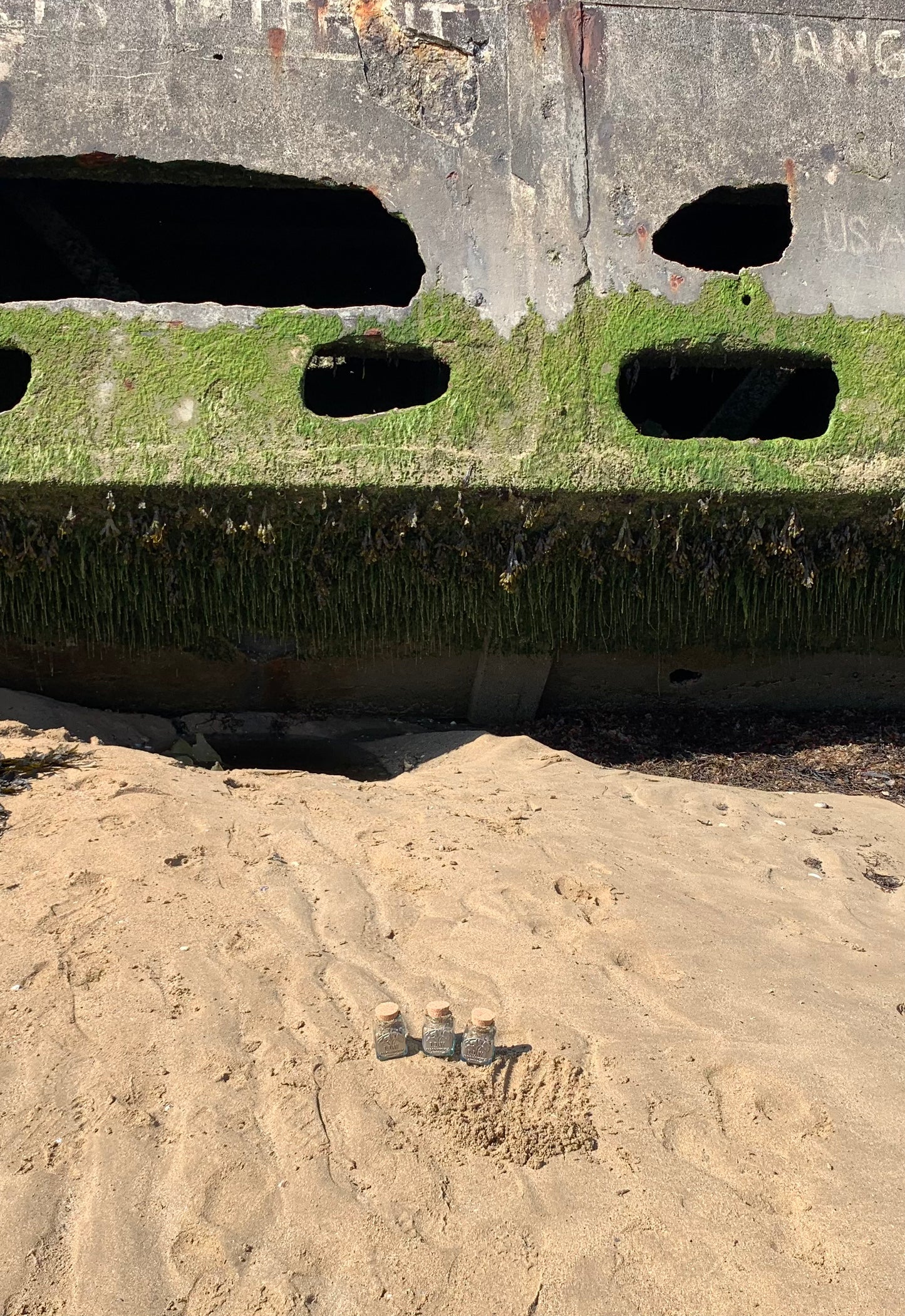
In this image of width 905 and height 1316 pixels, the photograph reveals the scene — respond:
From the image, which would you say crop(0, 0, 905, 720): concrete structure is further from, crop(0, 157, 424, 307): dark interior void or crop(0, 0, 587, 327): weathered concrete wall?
crop(0, 157, 424, 307): dark interior void

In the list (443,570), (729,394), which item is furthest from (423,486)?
(729,394)

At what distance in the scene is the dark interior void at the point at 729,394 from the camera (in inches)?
200

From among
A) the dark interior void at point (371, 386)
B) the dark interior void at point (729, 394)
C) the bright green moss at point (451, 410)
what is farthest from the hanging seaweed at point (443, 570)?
the dark interior void at point (371, 386)

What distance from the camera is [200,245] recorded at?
8.20m

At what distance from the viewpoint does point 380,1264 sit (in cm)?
212

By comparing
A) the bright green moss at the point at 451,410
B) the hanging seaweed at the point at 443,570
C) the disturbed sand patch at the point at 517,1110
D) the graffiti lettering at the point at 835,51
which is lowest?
the disturbed sand patch at the point at 517,1110

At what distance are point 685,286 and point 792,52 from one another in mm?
1411

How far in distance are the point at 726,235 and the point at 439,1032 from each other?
694 centimetres

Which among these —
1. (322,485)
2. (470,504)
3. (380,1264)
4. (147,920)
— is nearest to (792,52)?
(470,504)

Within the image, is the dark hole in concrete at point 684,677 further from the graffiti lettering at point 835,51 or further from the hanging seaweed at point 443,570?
the graffiti lettering at point 835,51

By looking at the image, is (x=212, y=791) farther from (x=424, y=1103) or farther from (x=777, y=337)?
(x=777, y=337)

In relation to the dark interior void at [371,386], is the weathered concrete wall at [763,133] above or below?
above

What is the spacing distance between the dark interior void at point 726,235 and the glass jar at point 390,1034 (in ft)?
18.7

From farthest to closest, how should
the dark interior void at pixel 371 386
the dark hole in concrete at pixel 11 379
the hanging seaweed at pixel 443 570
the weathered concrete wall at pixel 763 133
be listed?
the dark interior void at pixel 371 386 → the dark hole in concrete at pixel 11 379 → the weathered concrete wall at pixel 763 133 → the hanging seaweed at pixel 443 570
